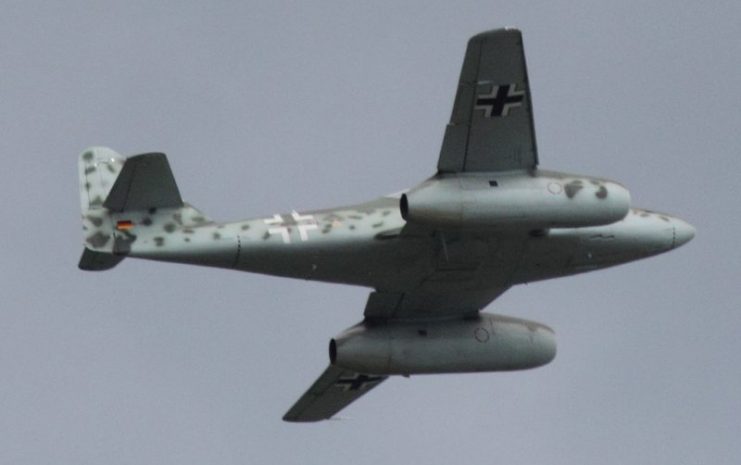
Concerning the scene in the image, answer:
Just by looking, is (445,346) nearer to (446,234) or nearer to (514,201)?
(446,234)

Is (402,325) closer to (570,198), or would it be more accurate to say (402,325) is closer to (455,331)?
(455,331)

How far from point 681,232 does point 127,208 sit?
15446 millimetres

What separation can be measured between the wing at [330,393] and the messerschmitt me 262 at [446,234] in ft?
7.88

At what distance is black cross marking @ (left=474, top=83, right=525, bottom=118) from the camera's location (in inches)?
2510

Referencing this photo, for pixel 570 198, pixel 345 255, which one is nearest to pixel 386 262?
pixel 345 255

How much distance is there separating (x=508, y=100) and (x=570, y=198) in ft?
10.5

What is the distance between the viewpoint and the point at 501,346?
238 feet

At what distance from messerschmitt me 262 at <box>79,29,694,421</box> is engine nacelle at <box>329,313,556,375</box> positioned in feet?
0.13

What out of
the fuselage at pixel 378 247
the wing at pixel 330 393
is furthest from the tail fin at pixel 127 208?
the wing at pixel 330 393

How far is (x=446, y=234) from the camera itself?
2638 inches

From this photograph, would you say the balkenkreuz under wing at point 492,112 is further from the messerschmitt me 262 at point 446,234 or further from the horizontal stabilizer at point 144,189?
the horizontal stabilizer at point 144,189

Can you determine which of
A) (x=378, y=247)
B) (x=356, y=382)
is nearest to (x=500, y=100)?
(x=378, y=247)

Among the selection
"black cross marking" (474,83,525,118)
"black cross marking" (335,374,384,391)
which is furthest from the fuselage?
"black cross marking" (335,374,384,391)

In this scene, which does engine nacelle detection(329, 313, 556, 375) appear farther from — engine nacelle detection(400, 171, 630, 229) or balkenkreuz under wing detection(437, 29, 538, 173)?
balkenkreuz under wing detection(437, 29, 538, 173)
